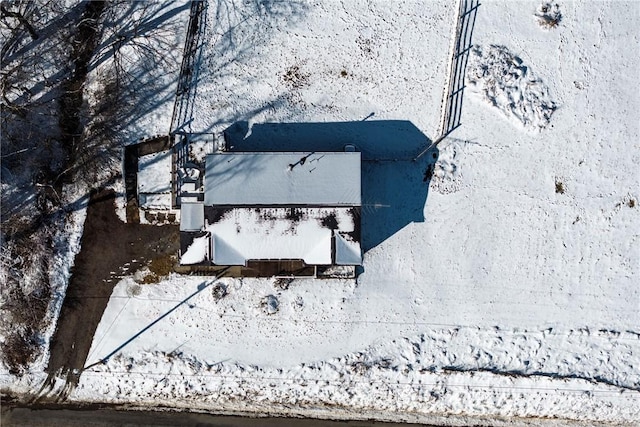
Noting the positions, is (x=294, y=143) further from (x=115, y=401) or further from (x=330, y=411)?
(x=115, y=401)

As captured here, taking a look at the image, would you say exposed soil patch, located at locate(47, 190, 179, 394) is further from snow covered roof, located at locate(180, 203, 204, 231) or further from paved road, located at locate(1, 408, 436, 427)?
paved road, located at locate(1, 408, 436, 427)

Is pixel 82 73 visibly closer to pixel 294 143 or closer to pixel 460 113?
pixel 294 143

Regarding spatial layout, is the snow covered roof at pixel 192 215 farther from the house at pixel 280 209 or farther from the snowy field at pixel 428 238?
the snowy field at pixel 428 238

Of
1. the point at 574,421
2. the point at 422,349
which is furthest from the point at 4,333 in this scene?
the point at 574,421

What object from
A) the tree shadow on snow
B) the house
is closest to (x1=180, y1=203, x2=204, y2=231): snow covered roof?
the house

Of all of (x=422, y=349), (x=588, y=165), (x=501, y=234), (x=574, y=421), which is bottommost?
(x=574, y=421)

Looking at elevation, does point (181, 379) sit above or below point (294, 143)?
below
